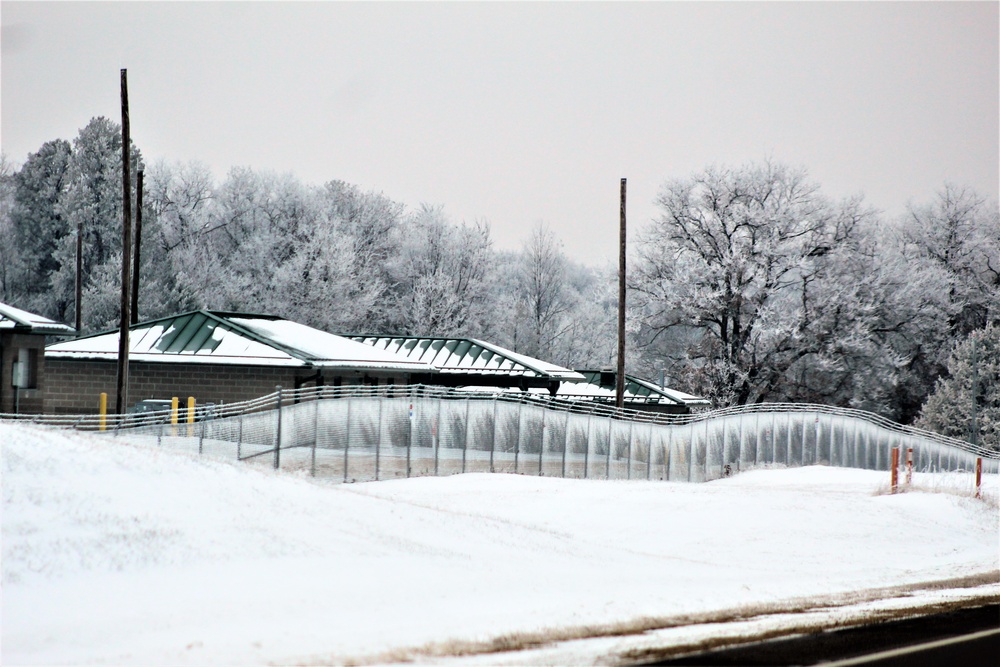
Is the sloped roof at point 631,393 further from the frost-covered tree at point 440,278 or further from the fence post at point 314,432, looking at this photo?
the fence post at point 314,432

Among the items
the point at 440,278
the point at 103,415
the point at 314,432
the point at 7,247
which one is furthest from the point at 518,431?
the point at 7,247

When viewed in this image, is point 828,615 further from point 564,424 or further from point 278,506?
point 564,424

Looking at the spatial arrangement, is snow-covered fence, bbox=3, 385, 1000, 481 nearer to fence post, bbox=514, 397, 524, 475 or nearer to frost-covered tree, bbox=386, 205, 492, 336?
fence post, bbox=514, 397, 524, 475

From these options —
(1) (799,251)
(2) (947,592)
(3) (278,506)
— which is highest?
(1) (799,251)

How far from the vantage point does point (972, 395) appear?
57875 mm

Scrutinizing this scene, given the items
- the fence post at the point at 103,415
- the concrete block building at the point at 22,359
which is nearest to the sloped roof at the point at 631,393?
the concrete block building at the point at 22,359

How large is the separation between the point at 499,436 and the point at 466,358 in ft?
56.6

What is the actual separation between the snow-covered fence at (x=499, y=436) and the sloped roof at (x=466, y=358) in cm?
806

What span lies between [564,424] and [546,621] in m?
22.2

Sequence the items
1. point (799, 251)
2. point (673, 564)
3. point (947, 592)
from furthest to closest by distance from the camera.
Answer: point (799, 251) < point (673, 564) < point (947, 592)

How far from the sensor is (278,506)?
14.9m

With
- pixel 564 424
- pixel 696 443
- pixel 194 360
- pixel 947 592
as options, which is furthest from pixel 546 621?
pixel 696 443

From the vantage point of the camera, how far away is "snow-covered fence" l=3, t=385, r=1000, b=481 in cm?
2566

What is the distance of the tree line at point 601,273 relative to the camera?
55.8m
